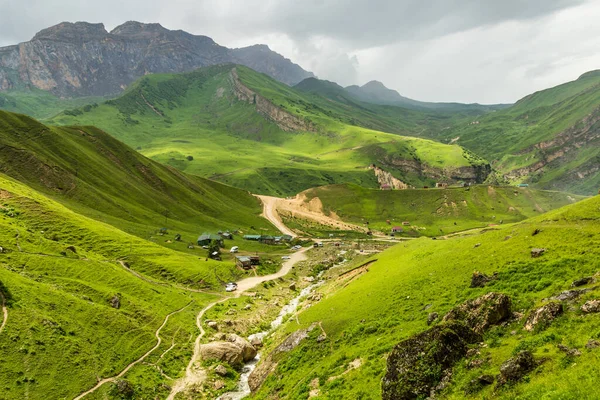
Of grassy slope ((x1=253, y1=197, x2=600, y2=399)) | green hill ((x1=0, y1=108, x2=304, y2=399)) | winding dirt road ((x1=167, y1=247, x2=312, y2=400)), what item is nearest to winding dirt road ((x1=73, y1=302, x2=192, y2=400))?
green hill ((x1=0, y1=108, x2=304, y2=399))

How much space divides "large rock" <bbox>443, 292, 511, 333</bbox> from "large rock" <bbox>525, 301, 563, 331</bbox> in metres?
2.01

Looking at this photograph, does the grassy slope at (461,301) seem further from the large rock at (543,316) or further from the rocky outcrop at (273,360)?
the rocky outcrop at (273,360)

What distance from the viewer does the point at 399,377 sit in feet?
79.8

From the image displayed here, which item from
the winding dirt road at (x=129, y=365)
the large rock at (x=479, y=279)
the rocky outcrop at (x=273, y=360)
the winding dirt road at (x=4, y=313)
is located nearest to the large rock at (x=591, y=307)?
the large rock at (x=479, y=279)

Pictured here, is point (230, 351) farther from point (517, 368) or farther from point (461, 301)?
point (517, 368)

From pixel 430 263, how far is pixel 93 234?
290 ft

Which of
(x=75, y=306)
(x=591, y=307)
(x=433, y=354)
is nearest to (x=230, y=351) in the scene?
(x=75, y=306)

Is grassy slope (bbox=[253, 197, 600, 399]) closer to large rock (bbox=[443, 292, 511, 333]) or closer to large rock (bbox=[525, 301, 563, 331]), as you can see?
large rock (bbox=[525, 301, 563, 331])

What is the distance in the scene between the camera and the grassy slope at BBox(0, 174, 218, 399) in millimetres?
44875

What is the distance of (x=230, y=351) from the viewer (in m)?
56.1

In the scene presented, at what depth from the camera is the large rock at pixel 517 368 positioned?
20078mm

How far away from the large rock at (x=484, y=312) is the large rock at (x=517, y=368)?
5.97 metres

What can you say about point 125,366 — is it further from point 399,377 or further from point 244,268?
point 244,268

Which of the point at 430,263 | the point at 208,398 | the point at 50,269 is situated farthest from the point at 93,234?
the point at 430,263
